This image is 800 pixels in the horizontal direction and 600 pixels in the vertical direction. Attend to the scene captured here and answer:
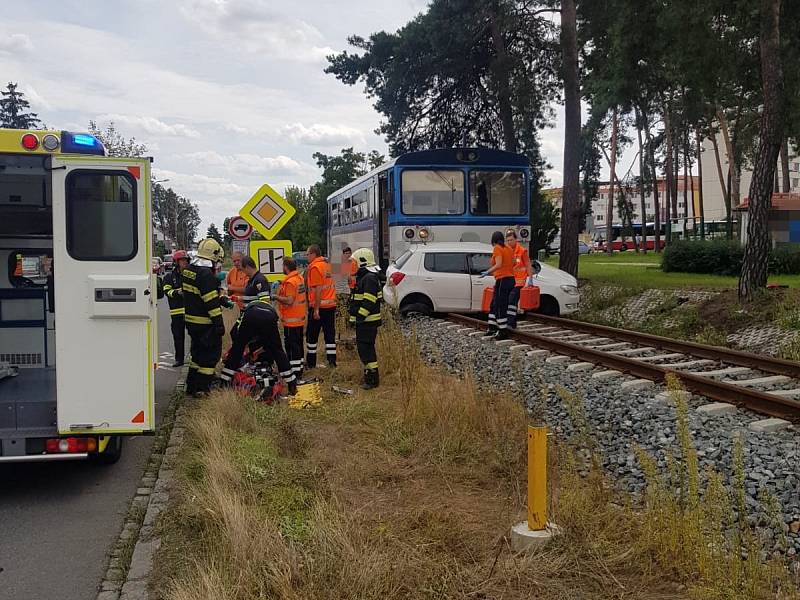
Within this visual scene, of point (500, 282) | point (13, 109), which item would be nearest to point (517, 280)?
point (500, 282)

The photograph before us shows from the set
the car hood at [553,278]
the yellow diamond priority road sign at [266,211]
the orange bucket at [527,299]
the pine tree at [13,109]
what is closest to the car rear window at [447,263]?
the car hood at [553,278]

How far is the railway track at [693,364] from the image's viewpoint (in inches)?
286

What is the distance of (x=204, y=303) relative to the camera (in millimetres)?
8727

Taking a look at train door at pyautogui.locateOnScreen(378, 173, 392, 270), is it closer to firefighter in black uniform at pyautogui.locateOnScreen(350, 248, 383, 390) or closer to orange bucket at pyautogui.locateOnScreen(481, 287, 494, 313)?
orange bucket at pyautogui.locateOnScreen(481, 287, 494, 313)

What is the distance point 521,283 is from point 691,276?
11.7 meters

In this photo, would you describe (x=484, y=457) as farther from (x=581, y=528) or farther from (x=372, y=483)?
(x=581, y=528)

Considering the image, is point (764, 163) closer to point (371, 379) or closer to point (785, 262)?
point (785, 262)

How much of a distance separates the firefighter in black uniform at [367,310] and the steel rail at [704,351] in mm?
4237

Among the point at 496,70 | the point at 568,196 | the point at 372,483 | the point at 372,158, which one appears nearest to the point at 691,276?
the point at 568,196

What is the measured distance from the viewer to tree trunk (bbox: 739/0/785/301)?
13.8m

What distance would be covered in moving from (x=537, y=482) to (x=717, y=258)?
2087cm

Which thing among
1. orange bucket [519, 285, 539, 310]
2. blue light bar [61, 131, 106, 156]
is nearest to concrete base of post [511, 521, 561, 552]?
blue light bar [61, 131, 106, 156]

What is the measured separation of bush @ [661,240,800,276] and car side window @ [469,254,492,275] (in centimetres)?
1008

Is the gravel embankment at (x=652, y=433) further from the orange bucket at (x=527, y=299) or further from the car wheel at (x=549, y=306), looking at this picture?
the car wheel at (x=549, y=306)
